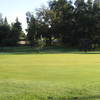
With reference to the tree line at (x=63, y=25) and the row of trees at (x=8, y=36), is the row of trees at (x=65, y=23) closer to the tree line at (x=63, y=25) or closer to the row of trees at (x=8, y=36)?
Result: the tree line at (x=63, y=25)

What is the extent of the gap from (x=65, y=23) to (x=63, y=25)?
88 cm

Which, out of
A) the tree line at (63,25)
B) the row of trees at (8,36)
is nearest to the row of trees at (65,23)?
the tree line at (63,25)

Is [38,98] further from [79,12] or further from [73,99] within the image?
[79,12]

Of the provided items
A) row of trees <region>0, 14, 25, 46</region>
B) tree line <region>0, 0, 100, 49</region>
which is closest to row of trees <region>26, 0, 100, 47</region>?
tree line <region>0, 0, 100, 49</region>

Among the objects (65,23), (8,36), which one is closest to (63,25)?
(65,23)

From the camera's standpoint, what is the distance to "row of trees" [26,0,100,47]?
63.4m

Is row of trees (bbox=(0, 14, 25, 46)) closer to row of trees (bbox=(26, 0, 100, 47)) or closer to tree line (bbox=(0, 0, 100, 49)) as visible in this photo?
tree line (bbox=(0, 0, 100, 49))

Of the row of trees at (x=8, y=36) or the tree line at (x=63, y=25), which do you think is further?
the row of trees at (x=8, y=36)

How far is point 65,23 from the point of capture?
6562cm

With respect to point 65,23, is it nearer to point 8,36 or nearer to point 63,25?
point 63,25

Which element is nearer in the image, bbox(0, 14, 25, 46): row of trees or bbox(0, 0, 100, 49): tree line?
bbox(0, 0, 100, 49): tree line

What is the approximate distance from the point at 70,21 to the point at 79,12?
326 centimetres

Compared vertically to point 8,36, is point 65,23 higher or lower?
higher

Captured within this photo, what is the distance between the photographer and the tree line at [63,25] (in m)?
63.4
